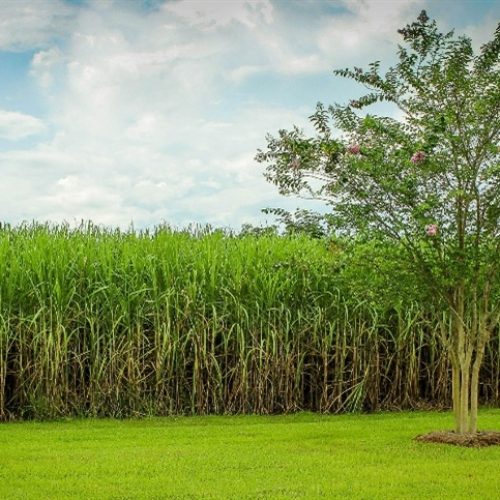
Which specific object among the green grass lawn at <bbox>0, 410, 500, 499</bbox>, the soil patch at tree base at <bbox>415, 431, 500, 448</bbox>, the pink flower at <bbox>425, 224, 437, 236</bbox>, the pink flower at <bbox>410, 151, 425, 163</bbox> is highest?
the pink flower at <bbox>410, 151, 425, 163</bbox>

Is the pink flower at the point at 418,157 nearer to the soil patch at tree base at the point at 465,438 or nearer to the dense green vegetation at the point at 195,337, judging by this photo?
the dense green vegetation at the point at 195,337

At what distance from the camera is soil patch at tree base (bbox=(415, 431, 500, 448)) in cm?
846

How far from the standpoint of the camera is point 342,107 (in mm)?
8930

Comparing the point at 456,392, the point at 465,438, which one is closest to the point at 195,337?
the point at 456,392

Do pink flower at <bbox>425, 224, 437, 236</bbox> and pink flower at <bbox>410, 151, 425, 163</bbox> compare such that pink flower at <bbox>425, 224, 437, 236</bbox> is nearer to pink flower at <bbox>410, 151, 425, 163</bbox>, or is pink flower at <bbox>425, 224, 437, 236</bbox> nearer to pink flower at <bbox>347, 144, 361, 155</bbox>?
pink flower at <bbox>410, 151, 425, 163</bbox>

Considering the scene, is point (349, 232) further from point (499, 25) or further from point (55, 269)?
point (55, 269)

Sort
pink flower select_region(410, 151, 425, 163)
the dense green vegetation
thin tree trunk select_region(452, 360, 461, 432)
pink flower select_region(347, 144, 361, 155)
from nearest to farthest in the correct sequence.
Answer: pink flower select_region(410, 151, 425, 163)
pink flower select_region(347, 144, 361, 155)
thin tree trunk select_region(452, 360, 461, 432)
the dense green vegetation

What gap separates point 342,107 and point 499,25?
1.67 metres

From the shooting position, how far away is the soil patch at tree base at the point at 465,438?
333 inches

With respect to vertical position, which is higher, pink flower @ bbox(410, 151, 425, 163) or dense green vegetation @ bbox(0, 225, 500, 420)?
pink flower @ bbox(410, 151, 425, 163)

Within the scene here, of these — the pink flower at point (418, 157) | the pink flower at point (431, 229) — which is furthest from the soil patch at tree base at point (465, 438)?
the pink flower at point (418, 157)

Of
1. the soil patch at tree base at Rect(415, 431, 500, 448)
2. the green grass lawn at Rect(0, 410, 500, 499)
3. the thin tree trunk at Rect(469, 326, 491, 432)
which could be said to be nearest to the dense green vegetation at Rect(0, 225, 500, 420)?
the green grass lawn at Rect(0, 410, 500, 499)

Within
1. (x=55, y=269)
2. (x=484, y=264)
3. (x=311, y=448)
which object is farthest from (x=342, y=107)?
(x=55, y=269)

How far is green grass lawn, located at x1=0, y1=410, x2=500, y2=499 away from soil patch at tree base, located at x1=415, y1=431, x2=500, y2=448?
0.18 metres
